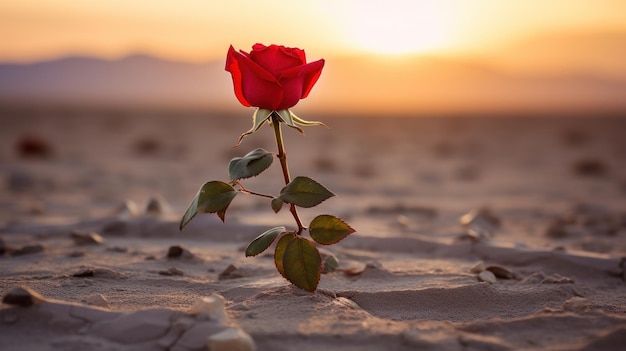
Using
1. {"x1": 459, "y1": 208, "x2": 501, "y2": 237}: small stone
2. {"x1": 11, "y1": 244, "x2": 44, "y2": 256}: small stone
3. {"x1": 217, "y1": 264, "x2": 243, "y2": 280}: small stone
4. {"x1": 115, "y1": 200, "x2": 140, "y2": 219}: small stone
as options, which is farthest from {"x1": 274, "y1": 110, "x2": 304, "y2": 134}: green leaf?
{"x1": 115, "y1": 200, "x2": 140, "y2": 219}: small stone

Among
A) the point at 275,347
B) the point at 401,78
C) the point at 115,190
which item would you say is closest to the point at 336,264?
the point at 275,347

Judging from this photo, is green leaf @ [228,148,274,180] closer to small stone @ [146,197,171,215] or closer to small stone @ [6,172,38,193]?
small stone @ [146,197,171,215]

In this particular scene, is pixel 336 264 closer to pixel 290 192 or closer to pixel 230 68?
pixel 290 192

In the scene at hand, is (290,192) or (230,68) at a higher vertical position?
(230,68)

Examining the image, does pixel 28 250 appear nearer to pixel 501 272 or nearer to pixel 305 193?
pixel 305 193

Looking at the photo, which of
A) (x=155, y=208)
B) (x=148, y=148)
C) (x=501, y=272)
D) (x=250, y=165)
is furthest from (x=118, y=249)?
(x=148, y=148)
